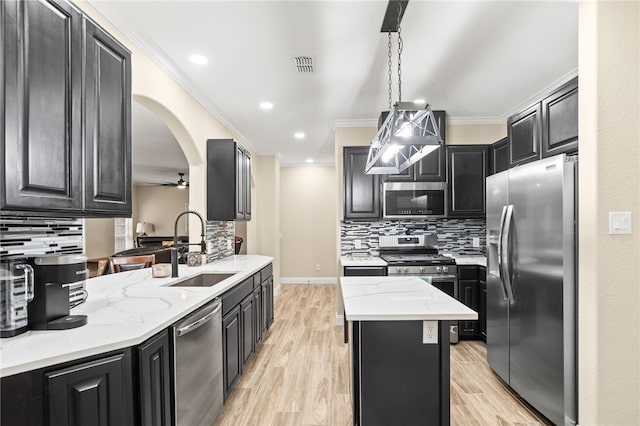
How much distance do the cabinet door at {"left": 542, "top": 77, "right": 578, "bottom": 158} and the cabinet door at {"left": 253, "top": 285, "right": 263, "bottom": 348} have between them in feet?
9.16

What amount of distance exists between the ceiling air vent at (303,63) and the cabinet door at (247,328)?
6.77 feet

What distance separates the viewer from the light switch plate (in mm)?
1621

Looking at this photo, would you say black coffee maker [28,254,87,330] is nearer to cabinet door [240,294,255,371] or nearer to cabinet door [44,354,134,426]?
cabinet door [44,354,134,426]

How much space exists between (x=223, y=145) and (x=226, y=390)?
2.39m

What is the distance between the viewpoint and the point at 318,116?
162 inches

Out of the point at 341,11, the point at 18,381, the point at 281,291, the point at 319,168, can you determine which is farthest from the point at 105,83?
the point at 319,168

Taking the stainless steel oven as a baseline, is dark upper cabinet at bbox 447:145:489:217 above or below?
above

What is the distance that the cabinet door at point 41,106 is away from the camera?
1.12 m

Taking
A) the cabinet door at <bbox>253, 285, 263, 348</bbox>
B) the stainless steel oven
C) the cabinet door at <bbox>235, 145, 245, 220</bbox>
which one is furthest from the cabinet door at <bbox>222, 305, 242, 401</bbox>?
the stainless steel oven

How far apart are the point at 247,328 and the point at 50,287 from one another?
5.72 feet

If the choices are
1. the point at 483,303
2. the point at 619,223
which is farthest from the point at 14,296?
the point at 483,303

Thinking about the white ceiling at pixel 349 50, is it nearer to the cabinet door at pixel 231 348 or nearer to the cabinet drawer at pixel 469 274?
the cabinet drawer at pixel 469 274

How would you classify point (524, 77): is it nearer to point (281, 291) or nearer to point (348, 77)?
point (348, 77)

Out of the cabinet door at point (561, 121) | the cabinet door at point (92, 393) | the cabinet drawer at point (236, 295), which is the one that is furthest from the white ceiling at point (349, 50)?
Result: the cabinet door at point (92, 393)
